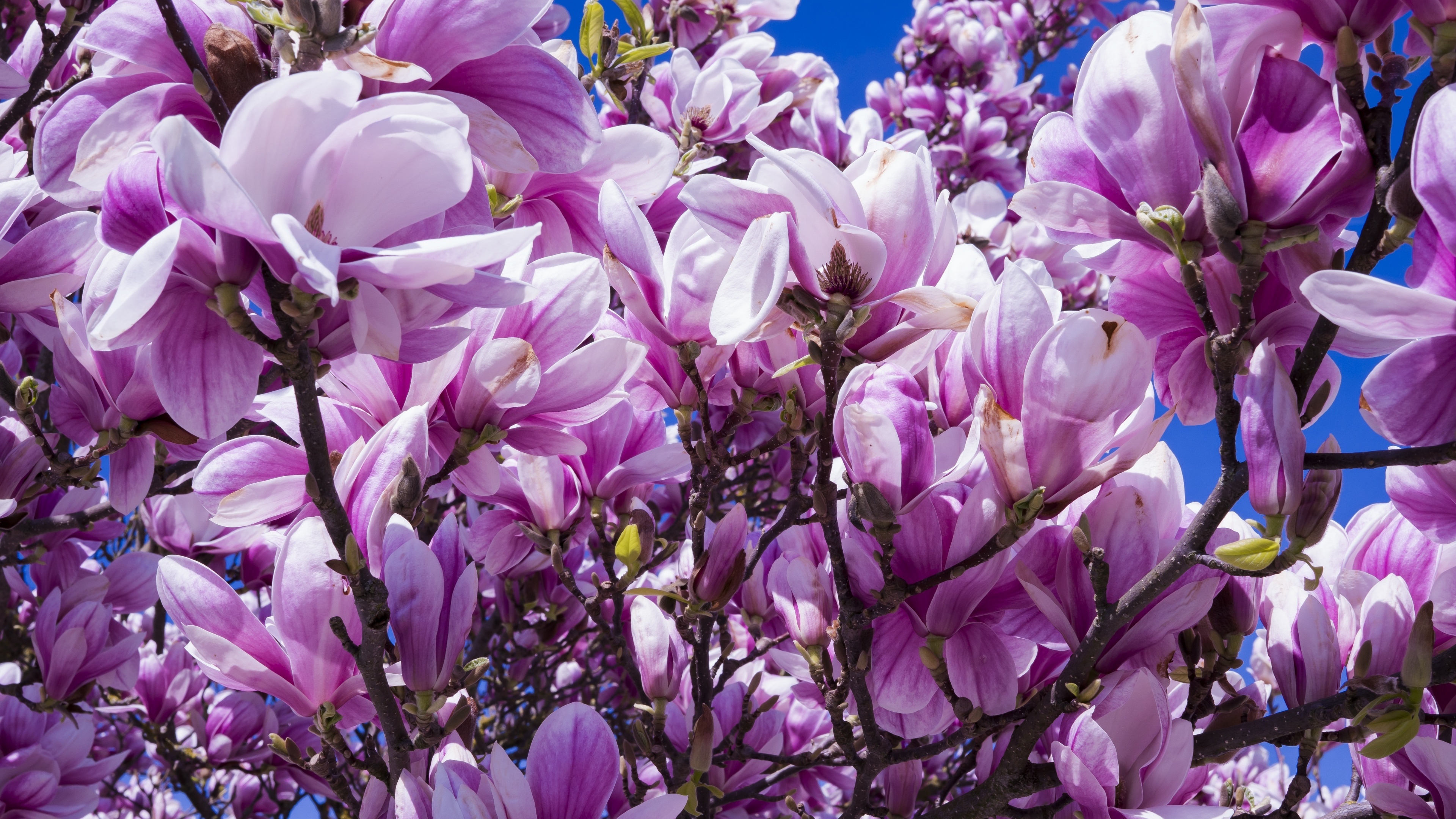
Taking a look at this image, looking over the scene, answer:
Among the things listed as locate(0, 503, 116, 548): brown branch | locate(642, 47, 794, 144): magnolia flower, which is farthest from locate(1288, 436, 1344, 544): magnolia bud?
locate(0, 503, 116, 548): brown branch

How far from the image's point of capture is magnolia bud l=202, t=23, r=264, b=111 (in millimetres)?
707

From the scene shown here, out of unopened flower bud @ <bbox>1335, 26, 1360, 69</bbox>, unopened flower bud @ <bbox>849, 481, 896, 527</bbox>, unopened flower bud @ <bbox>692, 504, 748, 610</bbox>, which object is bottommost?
unopened flower bud @ <bbox>692, 504, 748, 610</bbox>

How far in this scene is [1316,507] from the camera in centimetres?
73

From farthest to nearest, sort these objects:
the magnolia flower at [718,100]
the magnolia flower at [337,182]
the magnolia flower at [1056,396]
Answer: the magnolia flower at [718,100] → the magnolia flower at [1056,396] → the magnolia flower at [337,182]

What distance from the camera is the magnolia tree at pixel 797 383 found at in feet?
2.10

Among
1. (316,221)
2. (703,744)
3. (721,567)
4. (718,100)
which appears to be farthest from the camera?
(718,100)

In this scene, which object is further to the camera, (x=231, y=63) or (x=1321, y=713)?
(x=1321, y=713)

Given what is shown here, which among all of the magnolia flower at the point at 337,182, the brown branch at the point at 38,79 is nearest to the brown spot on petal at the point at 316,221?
the magnolia flower at the point at 337,182

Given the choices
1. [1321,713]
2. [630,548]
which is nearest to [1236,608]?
[1321,713]

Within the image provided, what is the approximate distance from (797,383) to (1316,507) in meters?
0.51

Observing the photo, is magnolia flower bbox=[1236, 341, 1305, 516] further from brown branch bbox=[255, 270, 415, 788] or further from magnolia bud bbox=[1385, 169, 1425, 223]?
brown branch bbox=[255, 270, 415, 788]

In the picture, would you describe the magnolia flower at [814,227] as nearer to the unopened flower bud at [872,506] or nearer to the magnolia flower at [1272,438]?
the unopened flower bud at [872,506]

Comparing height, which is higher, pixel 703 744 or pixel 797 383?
pixel 797 383

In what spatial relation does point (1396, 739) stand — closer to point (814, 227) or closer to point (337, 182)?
point (814, 227)
